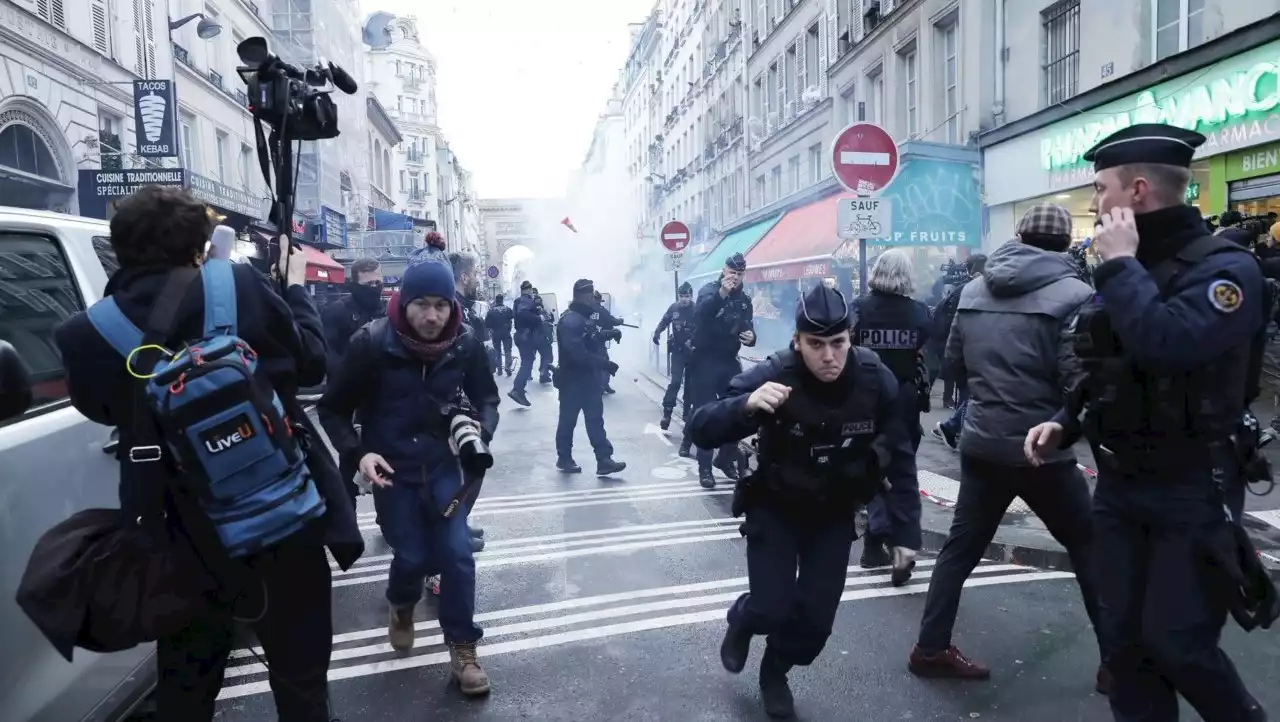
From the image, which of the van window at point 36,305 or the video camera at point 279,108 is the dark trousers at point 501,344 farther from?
the van window at point 36,305

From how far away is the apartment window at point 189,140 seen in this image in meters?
21.6

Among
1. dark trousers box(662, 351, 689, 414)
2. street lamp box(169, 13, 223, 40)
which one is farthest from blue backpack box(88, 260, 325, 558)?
street lamp box(169, 13, 223, 40)

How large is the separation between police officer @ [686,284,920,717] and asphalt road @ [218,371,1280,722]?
35 centimetres

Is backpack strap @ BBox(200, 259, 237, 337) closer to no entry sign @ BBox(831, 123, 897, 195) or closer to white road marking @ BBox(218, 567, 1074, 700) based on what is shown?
white road marking @ BBox(218, 567, 1074, 700)

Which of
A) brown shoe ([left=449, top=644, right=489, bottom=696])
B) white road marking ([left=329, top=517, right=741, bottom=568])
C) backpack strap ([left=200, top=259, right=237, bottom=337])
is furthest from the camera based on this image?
white road marking ([left=329, top=517, right=741, bottom=568])

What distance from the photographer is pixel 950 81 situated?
631 inches

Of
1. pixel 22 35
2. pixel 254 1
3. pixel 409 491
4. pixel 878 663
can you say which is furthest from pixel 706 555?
pixel 254 1

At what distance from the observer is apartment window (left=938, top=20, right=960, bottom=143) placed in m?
15.4

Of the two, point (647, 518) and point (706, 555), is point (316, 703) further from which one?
point (647, 518)

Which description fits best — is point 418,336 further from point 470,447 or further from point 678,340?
point 678,340

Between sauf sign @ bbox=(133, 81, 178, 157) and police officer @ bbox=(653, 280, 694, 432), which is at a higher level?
sauf sign @ bbox=(133, 81, 178, 157)

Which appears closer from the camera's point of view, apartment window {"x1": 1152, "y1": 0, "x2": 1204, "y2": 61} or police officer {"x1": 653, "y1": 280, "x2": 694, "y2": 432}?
police officer {"x1": 653, "y1": 280, "x2": 694, "y2": 432}

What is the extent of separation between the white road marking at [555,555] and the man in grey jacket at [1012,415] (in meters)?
2.06

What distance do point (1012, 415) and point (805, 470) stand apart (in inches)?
37.3
